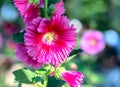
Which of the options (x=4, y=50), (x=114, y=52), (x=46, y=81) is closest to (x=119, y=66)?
(x=114, y=52)

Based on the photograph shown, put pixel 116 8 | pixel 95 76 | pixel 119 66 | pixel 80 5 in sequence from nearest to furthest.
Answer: pixel 95 76 → pixel 119 66 → pixel 80 5 → pixel 116 8

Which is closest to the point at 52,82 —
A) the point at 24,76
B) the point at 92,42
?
the point at 24,76

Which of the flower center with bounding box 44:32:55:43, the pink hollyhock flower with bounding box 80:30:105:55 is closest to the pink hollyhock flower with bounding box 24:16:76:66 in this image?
the flower center with bounding box 44:32:55:43

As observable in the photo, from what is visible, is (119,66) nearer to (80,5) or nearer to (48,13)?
(80,5)

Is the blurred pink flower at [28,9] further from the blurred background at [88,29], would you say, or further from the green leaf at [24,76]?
the blurred background at [88,29]

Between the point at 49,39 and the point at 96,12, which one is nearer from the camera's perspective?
the point at 49,39

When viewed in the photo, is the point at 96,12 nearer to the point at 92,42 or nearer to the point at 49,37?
the point at 92,42
